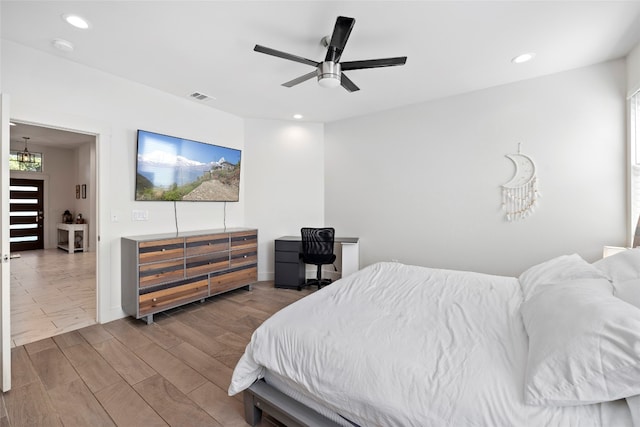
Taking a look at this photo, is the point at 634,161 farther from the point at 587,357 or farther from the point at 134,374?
the point at 134,374

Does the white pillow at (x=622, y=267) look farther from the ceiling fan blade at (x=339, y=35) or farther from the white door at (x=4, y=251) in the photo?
the white door at (x=4, y=251)

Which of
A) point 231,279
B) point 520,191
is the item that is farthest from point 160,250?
point 520,191

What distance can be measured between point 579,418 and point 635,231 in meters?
2.75

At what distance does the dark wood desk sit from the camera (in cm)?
→ 427

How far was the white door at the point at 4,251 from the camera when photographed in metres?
1.84

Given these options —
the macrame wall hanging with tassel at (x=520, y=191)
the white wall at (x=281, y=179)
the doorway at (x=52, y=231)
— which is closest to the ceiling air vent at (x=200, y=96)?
the white wall at (x=281, y=179)

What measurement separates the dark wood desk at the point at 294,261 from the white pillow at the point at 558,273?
237 cm

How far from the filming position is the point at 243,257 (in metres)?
4.02

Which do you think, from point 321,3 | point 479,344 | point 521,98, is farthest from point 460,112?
point 479,344

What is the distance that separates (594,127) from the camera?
9.47 feet

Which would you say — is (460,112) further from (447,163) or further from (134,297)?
(134,297)

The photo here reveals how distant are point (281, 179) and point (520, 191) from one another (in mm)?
3451

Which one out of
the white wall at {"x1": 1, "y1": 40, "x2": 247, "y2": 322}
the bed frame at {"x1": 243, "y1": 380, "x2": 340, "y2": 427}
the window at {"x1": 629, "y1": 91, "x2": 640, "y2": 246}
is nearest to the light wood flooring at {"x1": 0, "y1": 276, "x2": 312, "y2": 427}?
the bed frame at {"x1": 243, "y1": 380, "x2": 340, "y2": 427}

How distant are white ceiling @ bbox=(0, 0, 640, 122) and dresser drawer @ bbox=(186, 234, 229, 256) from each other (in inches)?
75.0
